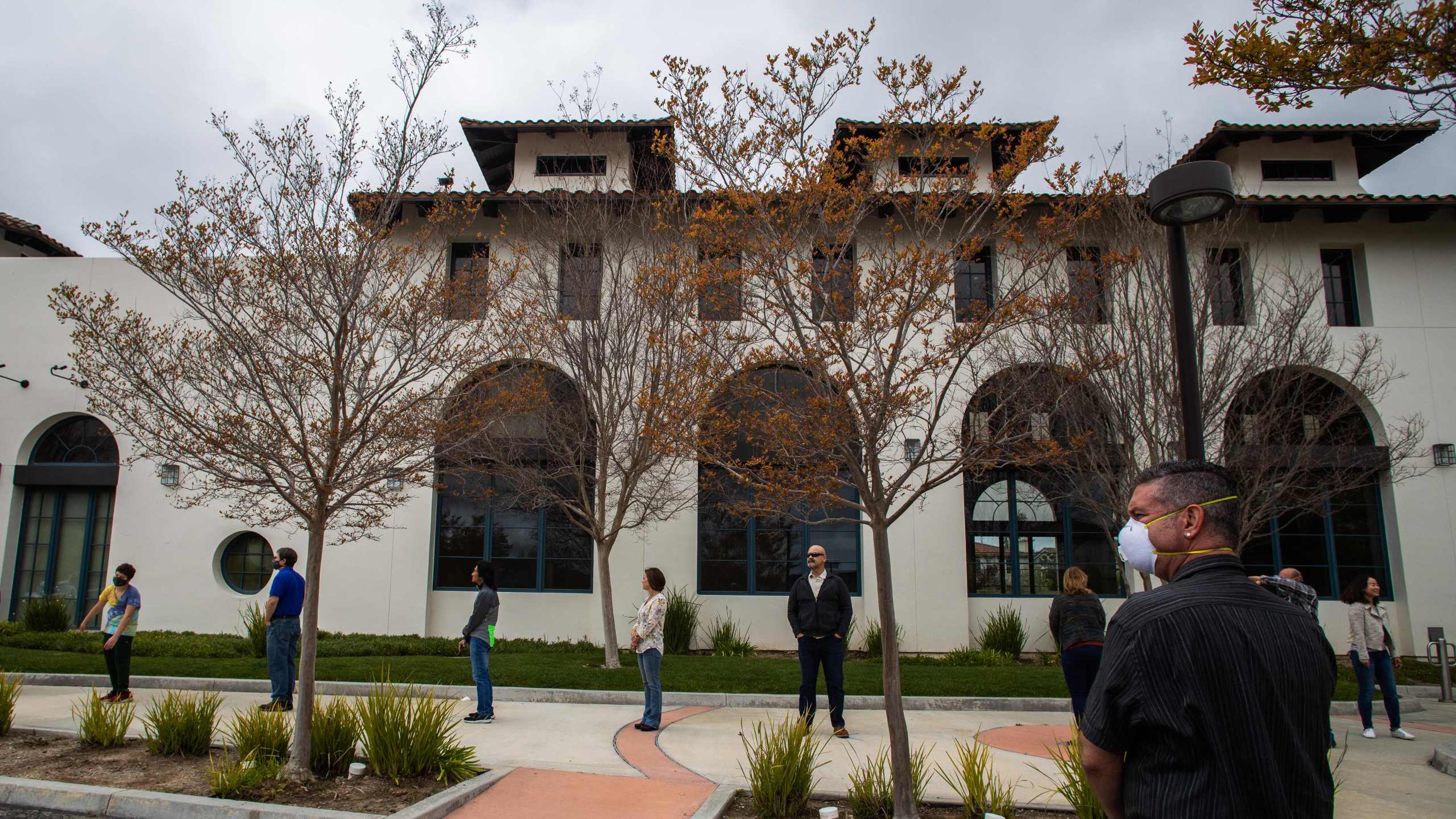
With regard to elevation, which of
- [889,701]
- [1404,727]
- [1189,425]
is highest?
[1189,425]

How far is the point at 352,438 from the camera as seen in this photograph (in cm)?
748

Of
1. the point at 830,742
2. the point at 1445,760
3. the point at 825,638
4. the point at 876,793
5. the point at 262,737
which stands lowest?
the point at 1445,760

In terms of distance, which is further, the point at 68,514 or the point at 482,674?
the point at 68,514

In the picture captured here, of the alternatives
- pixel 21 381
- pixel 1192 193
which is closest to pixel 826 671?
pixel 1192 193

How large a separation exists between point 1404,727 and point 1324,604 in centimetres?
694

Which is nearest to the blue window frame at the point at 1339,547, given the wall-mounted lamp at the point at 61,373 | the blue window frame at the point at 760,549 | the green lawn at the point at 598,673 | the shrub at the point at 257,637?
the green lawn at the point at 598,673

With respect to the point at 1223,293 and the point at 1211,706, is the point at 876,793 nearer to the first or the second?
the point at 1211,706

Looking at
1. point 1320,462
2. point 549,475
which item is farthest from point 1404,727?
point 549,475

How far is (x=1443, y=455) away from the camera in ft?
53.4

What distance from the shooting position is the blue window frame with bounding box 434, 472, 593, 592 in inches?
669

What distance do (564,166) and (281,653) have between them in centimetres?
1044

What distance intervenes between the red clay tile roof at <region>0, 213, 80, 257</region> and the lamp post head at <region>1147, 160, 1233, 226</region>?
76.5ft

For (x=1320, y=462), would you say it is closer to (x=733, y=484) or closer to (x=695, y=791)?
(x=733, y=484)

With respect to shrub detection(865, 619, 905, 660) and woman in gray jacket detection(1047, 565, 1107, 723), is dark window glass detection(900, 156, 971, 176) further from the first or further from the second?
shrub detection(865, 619, 905, 660)
